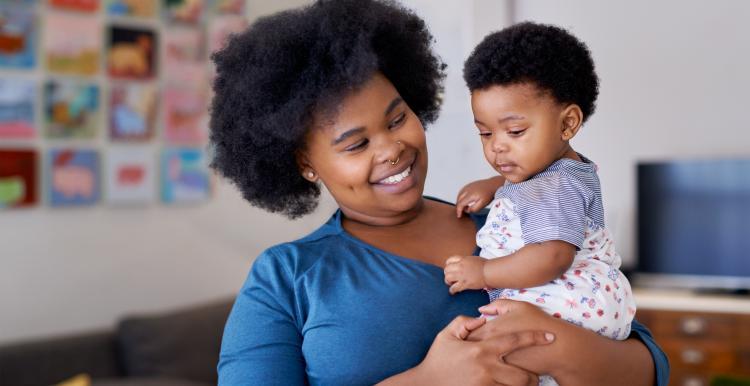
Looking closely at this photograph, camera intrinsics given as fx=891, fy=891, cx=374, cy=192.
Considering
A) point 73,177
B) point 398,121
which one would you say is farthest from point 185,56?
point 398,121

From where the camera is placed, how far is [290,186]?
63.6 inches

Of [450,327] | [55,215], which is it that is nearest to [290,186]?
[450,327]

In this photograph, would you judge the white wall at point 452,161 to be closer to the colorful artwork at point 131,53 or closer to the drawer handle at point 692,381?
the colorful artwork at point 131,53

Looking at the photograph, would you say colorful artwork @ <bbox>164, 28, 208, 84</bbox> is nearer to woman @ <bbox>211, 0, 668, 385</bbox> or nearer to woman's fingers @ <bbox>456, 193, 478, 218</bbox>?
woman @ <bbox>211, 0, 668, 385</bbox>

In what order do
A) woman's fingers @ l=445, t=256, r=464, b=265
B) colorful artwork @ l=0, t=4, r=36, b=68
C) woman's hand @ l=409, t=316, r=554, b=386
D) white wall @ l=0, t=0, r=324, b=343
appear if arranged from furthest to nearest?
white wall @ l=0, t=0, r=324, b=343, colorful artwork @ l=0, t=4, r=36, b=68, woman's fingers @ l=445, t=256, r=464, b=265, woman's hand @ l=409, t=316, r=554, b=386

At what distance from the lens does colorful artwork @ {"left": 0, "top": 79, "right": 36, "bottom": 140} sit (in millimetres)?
3264

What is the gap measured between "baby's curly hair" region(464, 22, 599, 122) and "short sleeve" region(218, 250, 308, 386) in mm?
457

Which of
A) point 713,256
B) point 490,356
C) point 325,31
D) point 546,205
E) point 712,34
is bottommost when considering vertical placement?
point 713,256

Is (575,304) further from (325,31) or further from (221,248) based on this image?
(221,248)

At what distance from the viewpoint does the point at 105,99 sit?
3.60 m

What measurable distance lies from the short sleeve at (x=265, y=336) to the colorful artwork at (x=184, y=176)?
2.54 m

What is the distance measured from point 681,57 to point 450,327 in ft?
12.5

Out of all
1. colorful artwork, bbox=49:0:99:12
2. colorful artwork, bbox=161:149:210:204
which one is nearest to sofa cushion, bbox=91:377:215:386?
colorful artwork, bbox=161:149:210:204

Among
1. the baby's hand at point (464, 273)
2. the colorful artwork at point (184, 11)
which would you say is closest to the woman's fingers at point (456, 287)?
the baby's hand at point (464, 273)
